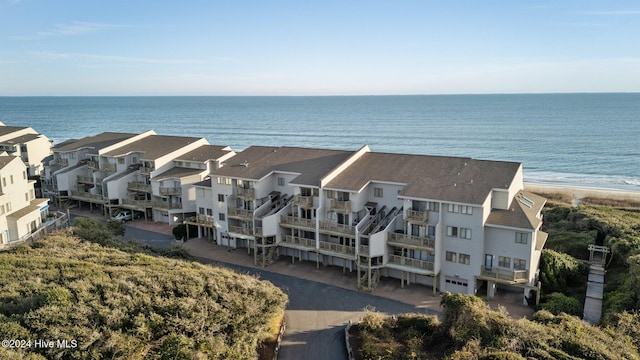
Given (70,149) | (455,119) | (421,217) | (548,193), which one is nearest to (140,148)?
(70,149)

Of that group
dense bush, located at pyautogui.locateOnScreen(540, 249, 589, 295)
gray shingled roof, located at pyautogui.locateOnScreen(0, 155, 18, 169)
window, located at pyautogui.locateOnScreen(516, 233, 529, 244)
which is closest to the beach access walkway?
dense bush, located at pyautogui.locateOnScreen(540, 249, 589, 295)

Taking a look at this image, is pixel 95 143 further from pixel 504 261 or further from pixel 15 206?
pixel 504 261

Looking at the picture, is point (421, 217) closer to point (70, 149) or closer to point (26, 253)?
point (26, 253)

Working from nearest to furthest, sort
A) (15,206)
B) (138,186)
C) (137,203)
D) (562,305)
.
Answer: (562,305) → (15,206) → (137,203) → (138,186)

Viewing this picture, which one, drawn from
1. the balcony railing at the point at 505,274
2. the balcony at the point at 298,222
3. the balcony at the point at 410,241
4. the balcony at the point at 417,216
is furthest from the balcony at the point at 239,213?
the balcony railing at the point at 505,274

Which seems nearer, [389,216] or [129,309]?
[129,309]

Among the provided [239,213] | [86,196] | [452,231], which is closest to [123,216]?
[86,196]

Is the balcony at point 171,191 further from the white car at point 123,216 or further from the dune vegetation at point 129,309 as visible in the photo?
the dune vegetation at point 129,309

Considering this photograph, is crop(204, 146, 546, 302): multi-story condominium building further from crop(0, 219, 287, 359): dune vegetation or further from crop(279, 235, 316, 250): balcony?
crop(0, 219, 287, 359): dune vegetation
